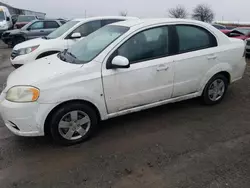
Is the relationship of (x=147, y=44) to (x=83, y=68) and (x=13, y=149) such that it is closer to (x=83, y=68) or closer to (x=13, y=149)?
(x=83, y=68)

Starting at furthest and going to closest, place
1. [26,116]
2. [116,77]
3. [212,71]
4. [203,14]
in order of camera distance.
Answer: [203,14], [212,71], [116,77], [26,116]

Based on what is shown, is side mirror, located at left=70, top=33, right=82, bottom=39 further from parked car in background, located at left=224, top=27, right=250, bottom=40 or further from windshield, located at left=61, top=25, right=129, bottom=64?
parked car in background, located at left=224, top=27, right=250, bottom=40

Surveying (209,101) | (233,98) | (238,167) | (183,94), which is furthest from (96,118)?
(233,98)

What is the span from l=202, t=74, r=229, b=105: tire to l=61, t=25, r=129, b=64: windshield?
6.05 feet

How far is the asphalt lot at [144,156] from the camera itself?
271 centimetres

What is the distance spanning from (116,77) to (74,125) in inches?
34.5

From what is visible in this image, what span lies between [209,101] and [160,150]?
1851 millimetres

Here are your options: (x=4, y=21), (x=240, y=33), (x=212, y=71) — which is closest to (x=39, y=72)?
(x=212, y=71)

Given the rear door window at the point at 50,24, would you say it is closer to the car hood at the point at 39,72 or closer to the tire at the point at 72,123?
the car hood at the point at 39,72

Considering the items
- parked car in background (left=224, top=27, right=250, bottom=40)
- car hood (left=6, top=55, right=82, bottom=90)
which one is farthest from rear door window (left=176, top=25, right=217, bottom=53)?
parked car in background (left=224, top=27, right=250, bottom=40)

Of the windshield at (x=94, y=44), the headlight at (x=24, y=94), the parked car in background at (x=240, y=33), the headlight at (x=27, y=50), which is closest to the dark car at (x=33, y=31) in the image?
the headlight at (x=27, y=50)

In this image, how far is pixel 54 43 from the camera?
689cm

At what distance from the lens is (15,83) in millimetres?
3285

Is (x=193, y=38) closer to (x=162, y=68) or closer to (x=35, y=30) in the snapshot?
(x=162, y=68)
